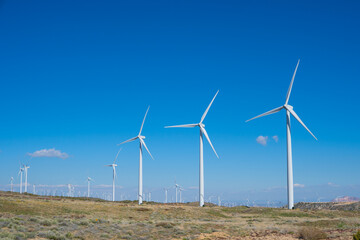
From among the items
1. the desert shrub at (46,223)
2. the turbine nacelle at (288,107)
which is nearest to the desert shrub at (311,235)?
the desert shrub at (46,223)

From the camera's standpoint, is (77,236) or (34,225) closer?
(77,236)

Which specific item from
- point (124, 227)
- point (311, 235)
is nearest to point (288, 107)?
point (124, 227)

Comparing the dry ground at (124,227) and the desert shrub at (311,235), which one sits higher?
the desert shrub at (311,235)

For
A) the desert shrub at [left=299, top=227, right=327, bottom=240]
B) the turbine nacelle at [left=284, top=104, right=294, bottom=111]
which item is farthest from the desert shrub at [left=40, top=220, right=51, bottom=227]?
the turbine nacelle at [left=284, top=104, right=294, bottom=111]

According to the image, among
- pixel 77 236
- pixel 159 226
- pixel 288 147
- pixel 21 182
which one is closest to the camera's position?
pixel 77 236

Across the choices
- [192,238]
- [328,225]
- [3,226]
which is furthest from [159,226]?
[328,225]

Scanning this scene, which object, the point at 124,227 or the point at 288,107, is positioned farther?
the point at 288,107

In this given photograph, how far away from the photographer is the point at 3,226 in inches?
1299

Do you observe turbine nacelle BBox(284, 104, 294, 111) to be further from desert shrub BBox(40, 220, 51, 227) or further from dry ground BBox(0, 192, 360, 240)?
desert shrub BBox(40, 220, 51, 227)

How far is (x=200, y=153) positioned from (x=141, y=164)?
19.9m

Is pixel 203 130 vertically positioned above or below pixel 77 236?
above

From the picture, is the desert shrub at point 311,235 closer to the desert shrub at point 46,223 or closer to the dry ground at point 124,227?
the dry ground at point 124,227

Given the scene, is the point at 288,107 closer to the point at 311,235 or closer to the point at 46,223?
the point at 311,235

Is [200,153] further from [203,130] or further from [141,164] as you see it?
[141,164]
